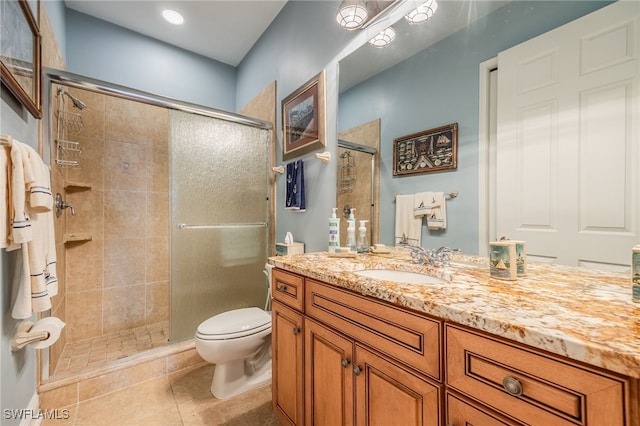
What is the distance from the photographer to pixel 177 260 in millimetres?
1871

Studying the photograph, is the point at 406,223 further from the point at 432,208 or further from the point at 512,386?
the point at 512,386

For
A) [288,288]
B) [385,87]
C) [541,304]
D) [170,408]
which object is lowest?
[170,408]

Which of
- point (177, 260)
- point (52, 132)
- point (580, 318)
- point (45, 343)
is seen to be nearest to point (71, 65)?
point (52, 132)

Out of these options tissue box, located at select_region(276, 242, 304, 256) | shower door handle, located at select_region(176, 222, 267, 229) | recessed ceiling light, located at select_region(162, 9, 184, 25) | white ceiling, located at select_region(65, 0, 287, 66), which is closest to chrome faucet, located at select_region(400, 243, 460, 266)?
tissue box, located at select_region(276, 242, 304, 256)

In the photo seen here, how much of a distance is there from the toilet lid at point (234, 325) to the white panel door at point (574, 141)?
1.41 m

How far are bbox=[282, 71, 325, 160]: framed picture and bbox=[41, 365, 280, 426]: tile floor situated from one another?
1.65m

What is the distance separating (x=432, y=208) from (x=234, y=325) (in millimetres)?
1328

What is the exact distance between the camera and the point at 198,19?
7.52 feet

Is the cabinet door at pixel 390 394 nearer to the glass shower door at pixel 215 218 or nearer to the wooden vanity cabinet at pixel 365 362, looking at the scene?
the wooden vanity cabinet at pixel 365 362

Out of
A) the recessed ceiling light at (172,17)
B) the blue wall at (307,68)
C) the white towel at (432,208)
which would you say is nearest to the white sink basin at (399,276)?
the white towel at (432,208)

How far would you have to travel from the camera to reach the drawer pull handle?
1.64 feet

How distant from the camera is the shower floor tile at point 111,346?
1.87m

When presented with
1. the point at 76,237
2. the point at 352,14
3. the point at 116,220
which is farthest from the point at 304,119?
the point at 76,237

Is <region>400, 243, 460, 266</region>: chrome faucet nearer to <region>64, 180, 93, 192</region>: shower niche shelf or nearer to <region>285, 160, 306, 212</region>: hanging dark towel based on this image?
<region>285, 160, 306, 212</region>: hanging dark towel
